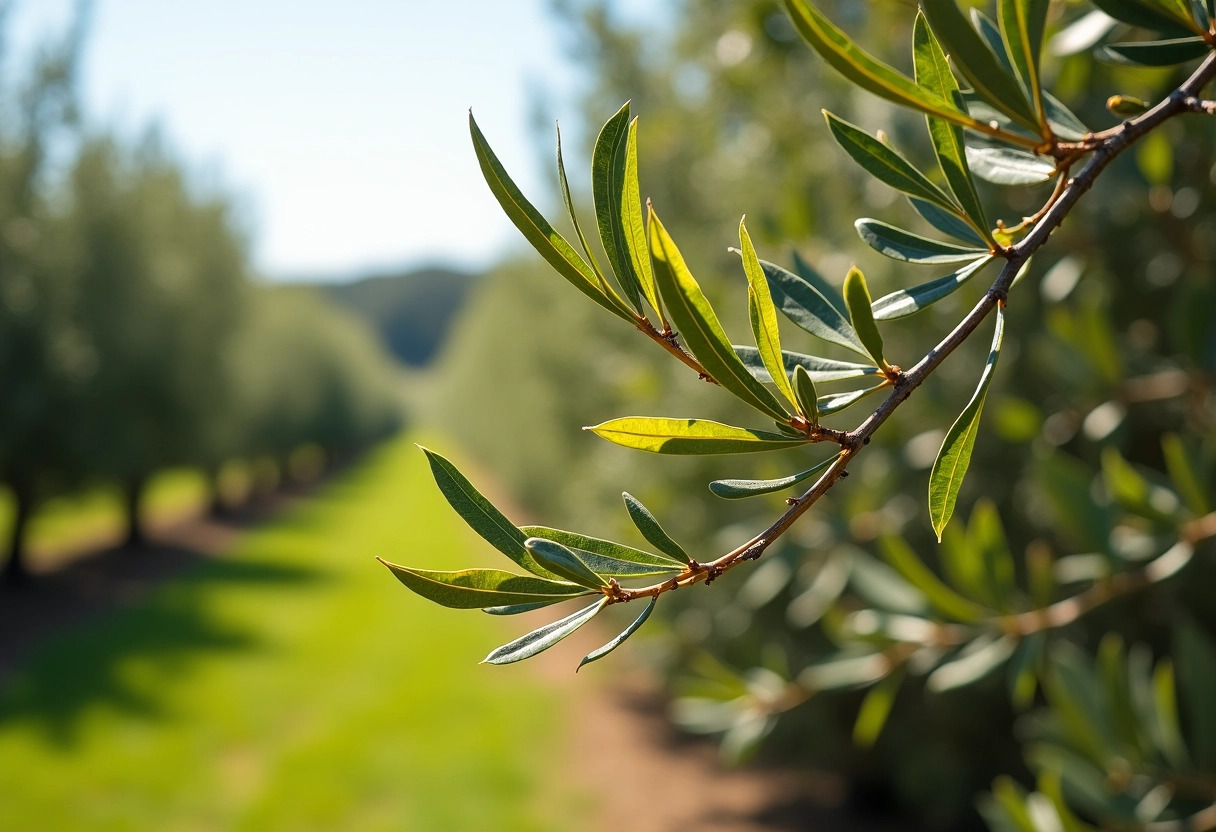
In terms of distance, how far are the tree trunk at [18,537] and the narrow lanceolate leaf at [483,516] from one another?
1310 cm

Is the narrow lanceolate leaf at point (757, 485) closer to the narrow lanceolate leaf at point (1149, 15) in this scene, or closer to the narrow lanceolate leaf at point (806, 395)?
the narrow lanceolate leaf at point (806, 395)

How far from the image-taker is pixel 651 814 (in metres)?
6.00

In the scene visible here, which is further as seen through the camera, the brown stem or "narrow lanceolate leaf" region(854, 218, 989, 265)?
"narrow lanceolate leaf" region(854, 218, 989, 265)

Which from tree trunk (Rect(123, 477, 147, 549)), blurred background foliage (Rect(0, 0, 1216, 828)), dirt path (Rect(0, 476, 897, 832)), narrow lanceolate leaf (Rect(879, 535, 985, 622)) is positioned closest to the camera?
narrow lanceolate leaf (Rect(879, 535, 985, 622))

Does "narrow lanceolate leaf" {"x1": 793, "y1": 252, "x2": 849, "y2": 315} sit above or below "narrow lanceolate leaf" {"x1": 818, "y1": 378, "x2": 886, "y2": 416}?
above

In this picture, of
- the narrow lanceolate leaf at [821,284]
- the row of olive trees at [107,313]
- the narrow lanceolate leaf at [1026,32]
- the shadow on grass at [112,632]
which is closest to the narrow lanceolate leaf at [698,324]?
the narrow lanceolate leaf at [821,284]

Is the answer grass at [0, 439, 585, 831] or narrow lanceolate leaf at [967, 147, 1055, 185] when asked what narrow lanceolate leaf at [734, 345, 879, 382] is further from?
grass at [0, 439, 585, 831]

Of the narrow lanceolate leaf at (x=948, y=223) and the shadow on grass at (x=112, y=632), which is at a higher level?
the shadow on grass at (x=112, y=632)

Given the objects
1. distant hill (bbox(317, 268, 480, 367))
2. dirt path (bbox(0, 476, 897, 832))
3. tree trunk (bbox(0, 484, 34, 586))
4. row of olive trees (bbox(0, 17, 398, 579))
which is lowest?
dirt path (bbox(0, 476, 897, 832))

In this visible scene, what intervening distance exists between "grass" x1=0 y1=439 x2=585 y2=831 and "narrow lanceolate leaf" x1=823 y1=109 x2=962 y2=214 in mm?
6025

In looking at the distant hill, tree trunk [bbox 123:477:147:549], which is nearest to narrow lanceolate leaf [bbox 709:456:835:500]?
tree trunk [bbox 123:477:147:549]

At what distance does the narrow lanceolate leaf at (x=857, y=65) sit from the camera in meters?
0.38

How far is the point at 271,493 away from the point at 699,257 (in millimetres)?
24194

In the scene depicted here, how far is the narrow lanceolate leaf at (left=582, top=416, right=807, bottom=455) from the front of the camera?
435mm
